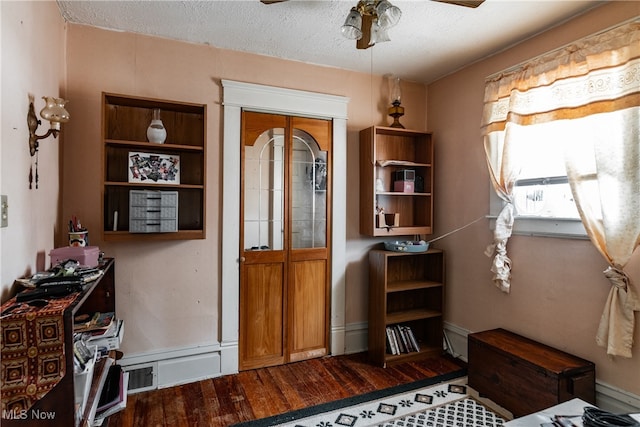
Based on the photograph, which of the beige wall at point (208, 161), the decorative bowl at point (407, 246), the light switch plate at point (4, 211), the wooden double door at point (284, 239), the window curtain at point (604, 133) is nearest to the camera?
the light switch plate at point (4, 211)

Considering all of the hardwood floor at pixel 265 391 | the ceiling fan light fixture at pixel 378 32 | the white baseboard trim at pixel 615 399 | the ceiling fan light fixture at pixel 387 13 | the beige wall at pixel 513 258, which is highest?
the ceiling fan light fixture at pixel 387 13

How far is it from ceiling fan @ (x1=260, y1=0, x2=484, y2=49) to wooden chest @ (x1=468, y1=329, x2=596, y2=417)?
2096 mm

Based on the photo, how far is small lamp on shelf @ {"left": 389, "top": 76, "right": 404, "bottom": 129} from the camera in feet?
10.3

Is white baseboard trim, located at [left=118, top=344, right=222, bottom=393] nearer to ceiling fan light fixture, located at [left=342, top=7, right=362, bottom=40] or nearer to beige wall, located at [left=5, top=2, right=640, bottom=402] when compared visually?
beige wall, located at [left=5, top=2, right=640, bottom=402]

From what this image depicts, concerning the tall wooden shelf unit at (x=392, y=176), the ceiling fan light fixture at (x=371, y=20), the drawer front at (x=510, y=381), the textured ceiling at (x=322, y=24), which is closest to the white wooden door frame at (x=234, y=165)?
the textured ceiling at (x=322, y=24)

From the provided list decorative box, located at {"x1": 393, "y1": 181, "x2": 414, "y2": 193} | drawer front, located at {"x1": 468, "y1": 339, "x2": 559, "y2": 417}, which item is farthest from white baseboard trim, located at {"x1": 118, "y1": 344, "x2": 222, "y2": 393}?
decorative box, located at {"x1": 393, "y1": 181, "x2": 414, "y2": 193}

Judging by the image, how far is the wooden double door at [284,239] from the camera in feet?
9.17

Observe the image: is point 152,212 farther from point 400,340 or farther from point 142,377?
point 400,340

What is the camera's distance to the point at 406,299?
10.8ft

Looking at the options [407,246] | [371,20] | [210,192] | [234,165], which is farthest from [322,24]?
[407,246]

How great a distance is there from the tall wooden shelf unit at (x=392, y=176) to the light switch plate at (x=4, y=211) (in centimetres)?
240

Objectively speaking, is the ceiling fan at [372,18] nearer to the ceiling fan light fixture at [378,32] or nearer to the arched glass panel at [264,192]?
the ceiling fan light fixture at [378,32]

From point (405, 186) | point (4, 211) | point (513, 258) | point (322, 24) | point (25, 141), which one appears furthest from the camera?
point (405, 186)

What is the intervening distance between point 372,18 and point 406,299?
2483mm
